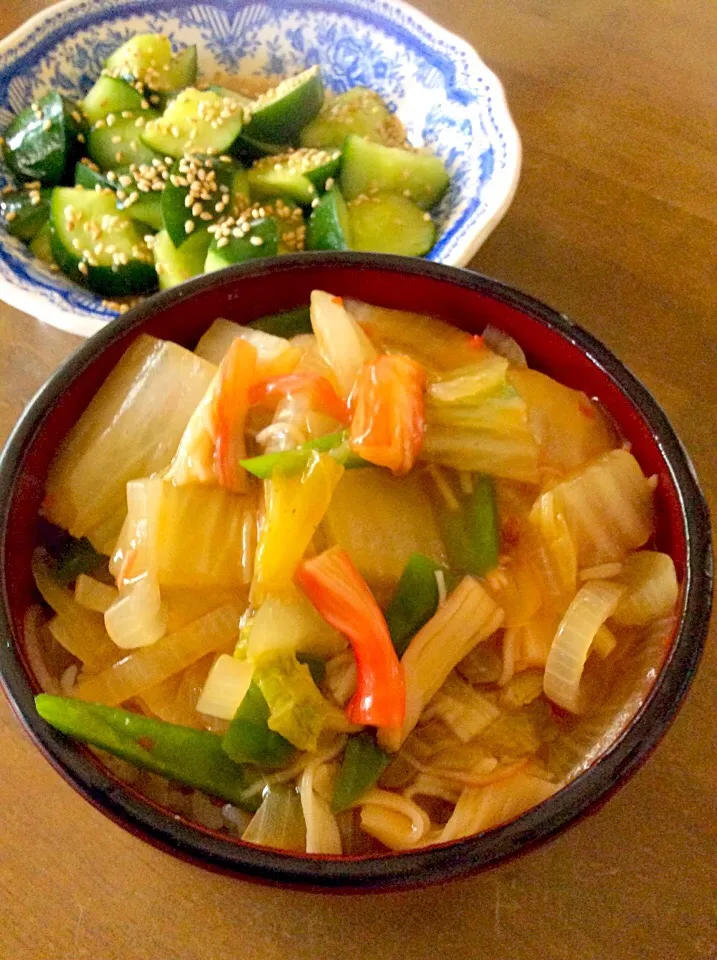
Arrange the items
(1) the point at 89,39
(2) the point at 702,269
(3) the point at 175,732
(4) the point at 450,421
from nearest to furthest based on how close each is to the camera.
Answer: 1. (3) the point at 175,732
2. (4) the point at 450,421
3. (2) the point at 702,269
4. (1) the point at 89,39

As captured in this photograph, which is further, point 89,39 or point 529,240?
point 89,39

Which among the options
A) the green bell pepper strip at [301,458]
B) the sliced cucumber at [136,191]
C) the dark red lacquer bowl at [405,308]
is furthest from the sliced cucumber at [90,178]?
the green bell pepper strip at [301,458]

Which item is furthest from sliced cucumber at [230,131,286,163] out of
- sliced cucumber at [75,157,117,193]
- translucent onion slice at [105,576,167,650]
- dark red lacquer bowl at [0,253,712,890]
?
translucent onion slice at [105,576,167,650]

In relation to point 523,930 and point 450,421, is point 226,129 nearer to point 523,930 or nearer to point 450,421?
point 450,421

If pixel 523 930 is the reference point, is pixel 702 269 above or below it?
above

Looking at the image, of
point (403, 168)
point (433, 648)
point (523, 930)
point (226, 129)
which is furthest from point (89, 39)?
point (523, 930)

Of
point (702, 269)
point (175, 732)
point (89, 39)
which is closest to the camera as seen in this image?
point (175, 732)

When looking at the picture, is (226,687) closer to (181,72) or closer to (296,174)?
(296,174)

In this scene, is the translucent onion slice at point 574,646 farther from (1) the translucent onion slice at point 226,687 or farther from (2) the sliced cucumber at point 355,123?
(2) the sliced cucumber at point 355,123
